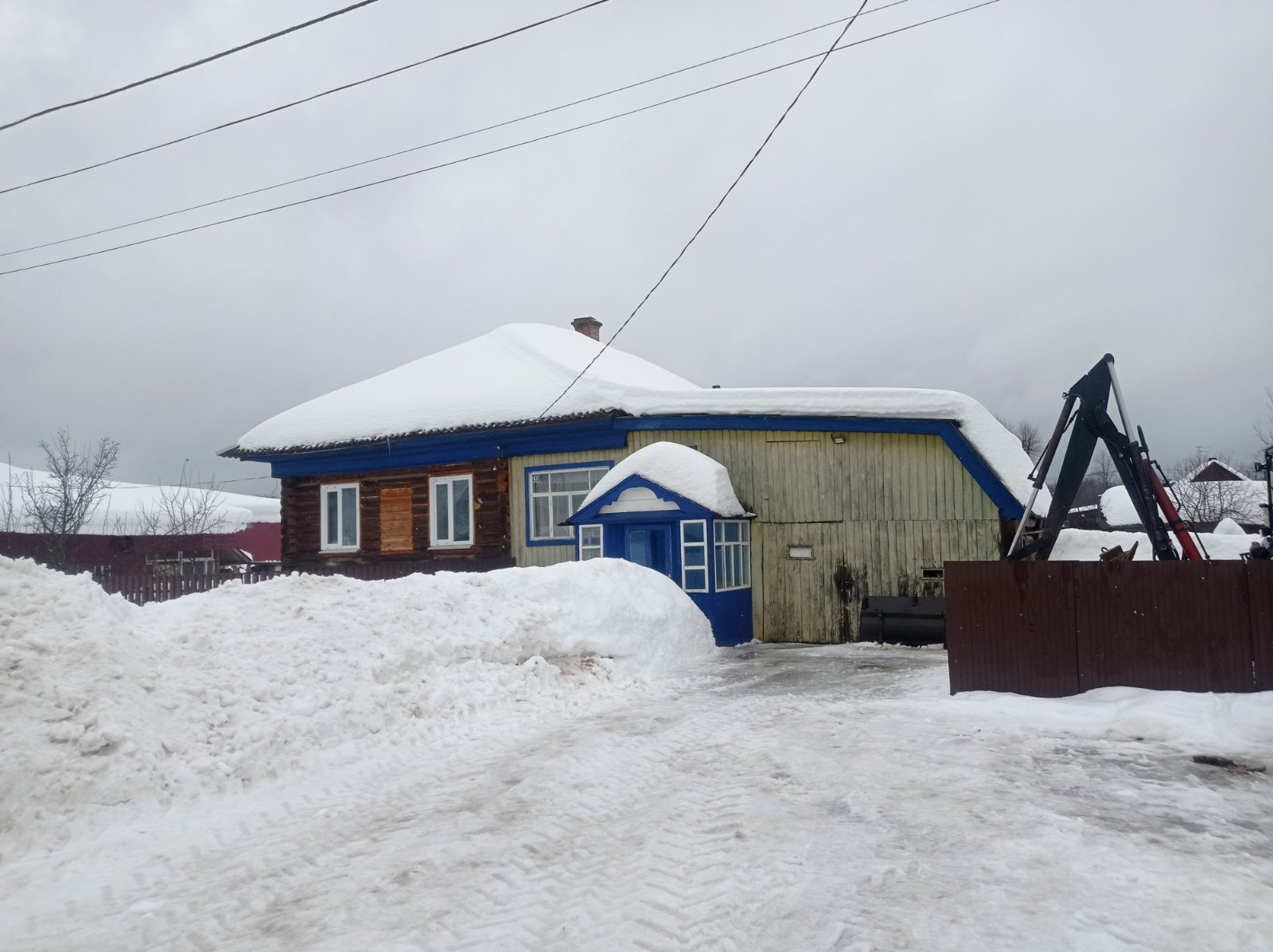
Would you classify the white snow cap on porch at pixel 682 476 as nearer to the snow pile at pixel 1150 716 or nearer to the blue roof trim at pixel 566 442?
the blue roof trim at pixel 566 442

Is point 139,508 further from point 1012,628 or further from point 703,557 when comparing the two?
point 1012,628

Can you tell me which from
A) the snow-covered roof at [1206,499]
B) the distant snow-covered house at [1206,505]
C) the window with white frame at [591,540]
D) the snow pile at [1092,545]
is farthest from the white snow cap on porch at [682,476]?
the snow-covered roof at [1206,499]

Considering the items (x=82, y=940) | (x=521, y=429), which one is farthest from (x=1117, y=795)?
(x=521, y=429)

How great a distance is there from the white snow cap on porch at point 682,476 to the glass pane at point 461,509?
182 inches

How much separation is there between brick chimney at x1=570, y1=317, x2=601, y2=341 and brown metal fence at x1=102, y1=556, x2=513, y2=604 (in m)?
10.6

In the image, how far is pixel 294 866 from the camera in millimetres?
4871

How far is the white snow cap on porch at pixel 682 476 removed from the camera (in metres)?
15.2

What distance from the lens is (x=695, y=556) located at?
15281mm

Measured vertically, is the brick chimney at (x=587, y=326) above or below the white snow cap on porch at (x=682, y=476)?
above

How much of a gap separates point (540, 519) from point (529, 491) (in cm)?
68

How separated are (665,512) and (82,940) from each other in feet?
39.1

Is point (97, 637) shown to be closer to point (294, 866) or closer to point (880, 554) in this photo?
point (294, 866)

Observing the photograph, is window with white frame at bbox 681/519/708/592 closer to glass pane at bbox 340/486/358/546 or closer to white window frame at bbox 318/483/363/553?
white window frame at bbox 318/483/363/553

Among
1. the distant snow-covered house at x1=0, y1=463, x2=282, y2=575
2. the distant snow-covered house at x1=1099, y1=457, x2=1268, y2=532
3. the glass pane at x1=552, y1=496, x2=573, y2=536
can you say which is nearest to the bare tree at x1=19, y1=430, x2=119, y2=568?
the distant snow-covered house at x1=0, y1=463, x2=282, y2=575
